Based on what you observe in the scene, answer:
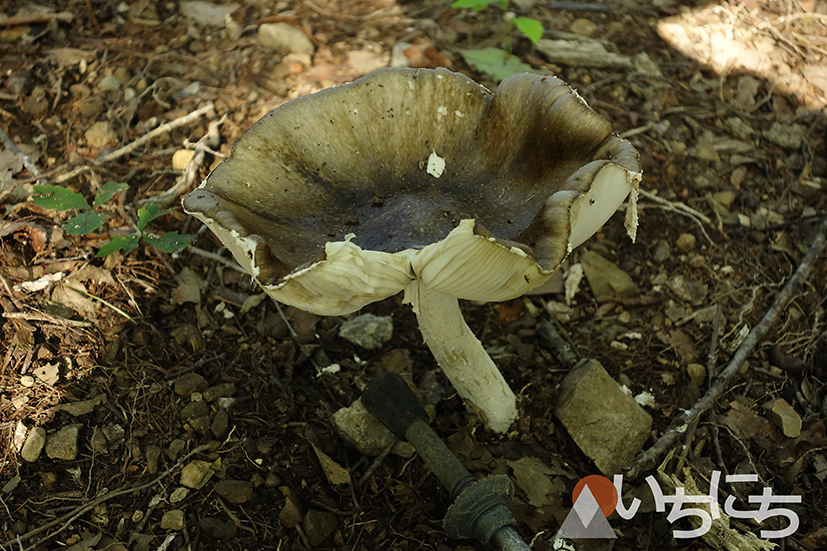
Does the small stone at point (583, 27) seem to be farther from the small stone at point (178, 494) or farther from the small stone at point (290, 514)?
the small stone at point (178, 494)

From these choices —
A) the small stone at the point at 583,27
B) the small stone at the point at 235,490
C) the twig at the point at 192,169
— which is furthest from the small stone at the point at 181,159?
the small stone at the point at 583,27

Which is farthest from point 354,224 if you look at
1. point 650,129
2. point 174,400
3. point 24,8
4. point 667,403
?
point 24,8

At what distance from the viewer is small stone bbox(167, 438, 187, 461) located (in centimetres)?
272

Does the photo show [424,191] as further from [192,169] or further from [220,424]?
[192,169]

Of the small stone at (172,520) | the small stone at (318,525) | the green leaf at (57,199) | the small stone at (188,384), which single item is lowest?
the small stone at (318,525)

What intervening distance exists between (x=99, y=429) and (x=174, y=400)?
0.33 metres

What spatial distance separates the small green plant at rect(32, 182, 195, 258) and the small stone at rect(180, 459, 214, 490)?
41.9 inches

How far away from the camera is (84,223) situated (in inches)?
120

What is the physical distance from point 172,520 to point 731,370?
2730 millimetres

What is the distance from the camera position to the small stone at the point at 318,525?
2555mm

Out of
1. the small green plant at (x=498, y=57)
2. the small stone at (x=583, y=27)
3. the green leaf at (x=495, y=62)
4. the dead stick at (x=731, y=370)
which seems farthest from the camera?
the small stone at (x=583, y=27)

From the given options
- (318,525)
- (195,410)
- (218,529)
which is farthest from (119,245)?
(318,525)

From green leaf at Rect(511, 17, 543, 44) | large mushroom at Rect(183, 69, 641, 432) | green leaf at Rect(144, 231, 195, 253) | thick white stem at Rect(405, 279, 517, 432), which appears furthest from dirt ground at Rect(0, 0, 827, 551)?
large mushroom at Rect(183, 69, 641, 432)

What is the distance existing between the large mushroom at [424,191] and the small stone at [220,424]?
3.09 ft
